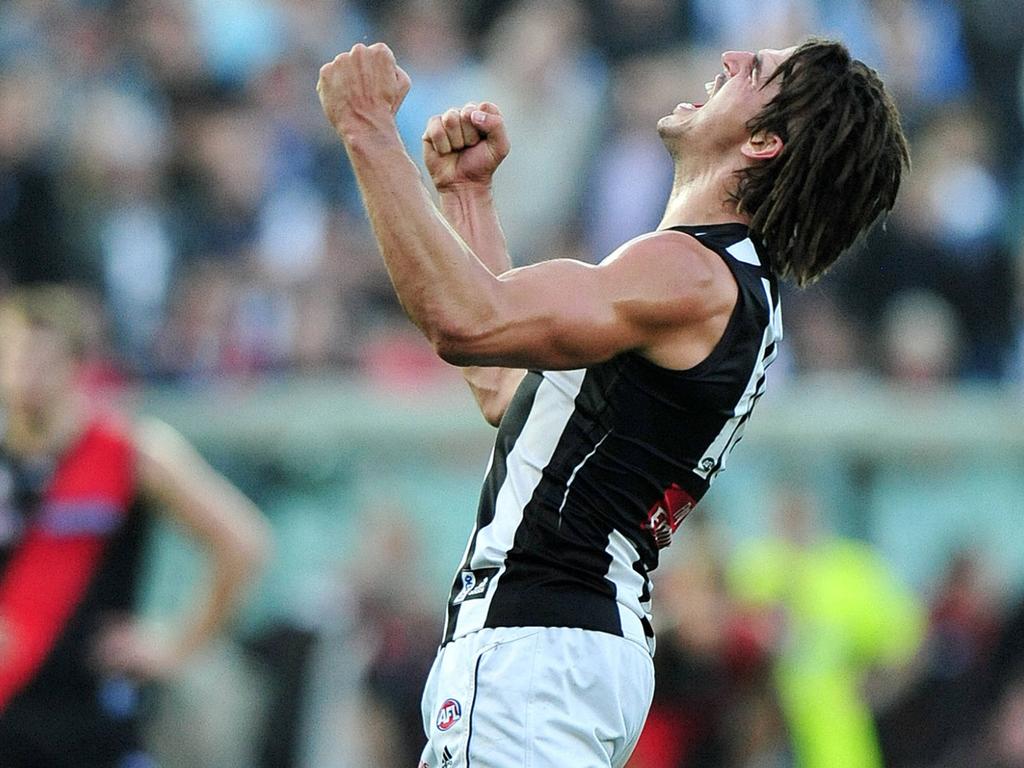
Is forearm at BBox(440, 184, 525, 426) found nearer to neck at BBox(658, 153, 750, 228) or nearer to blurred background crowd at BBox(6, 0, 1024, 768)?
neck at BBox(658, 153, 750, 228)

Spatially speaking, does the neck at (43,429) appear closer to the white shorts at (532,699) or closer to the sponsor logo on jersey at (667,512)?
the white shorts at (532,699)

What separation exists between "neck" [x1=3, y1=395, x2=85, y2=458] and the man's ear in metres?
3.61

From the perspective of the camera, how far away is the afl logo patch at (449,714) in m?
3.87

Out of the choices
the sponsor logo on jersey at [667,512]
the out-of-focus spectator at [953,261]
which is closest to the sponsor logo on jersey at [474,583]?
the sponsor logo on jersey at [667,512]

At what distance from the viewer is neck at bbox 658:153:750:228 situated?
4.16 meters

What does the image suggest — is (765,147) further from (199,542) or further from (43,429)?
(199,542)

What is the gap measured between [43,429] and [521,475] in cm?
340

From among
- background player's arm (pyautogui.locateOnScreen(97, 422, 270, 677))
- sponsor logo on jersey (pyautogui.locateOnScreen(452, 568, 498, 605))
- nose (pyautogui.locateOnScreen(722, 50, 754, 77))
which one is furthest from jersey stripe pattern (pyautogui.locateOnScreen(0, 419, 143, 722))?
nose (pyautogui.locateOnScreen(722, 50, 754, 77))

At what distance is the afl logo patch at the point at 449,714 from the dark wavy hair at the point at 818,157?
124 centimetres

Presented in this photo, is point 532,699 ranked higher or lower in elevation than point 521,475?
lower

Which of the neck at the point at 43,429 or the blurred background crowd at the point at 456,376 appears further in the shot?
the blurred background crowd at the point at 456,376

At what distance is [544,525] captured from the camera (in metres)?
3.96

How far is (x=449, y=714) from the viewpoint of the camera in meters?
3.88

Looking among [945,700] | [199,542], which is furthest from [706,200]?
[945,700]
